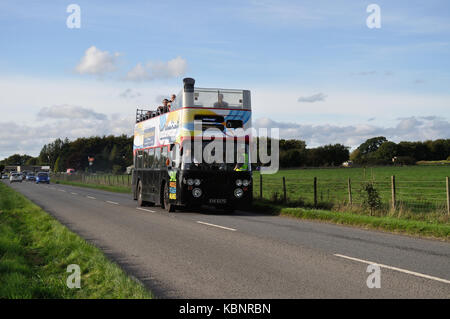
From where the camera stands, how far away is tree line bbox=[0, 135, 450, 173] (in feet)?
388

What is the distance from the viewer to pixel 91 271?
7.55 m

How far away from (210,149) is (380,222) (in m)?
6.63

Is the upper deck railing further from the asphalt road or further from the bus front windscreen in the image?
the asphalt road

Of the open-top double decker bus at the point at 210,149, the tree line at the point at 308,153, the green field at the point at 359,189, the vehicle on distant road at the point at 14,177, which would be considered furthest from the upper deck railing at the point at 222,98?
the tree line at the point at 308,153

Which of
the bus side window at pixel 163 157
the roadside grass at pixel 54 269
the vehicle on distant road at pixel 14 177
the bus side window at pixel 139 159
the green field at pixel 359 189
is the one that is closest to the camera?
the roadside grass at pixel 54 269

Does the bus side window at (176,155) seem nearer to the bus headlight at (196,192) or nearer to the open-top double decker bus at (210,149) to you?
the open-top double decker bus at (210,149)

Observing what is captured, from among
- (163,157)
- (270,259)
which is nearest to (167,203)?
(163,157)

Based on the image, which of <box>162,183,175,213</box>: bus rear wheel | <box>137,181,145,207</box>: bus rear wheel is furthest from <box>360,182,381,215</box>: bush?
<box>137,181,145,207</box>: bus rear wheel

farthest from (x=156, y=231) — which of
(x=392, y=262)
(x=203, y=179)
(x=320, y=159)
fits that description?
(x=320, y=159)

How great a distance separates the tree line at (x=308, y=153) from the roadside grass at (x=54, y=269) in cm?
9116

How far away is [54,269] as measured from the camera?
25.7ft

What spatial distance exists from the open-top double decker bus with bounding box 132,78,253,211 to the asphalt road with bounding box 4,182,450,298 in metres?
3.31

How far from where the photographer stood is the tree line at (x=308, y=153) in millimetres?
118238
